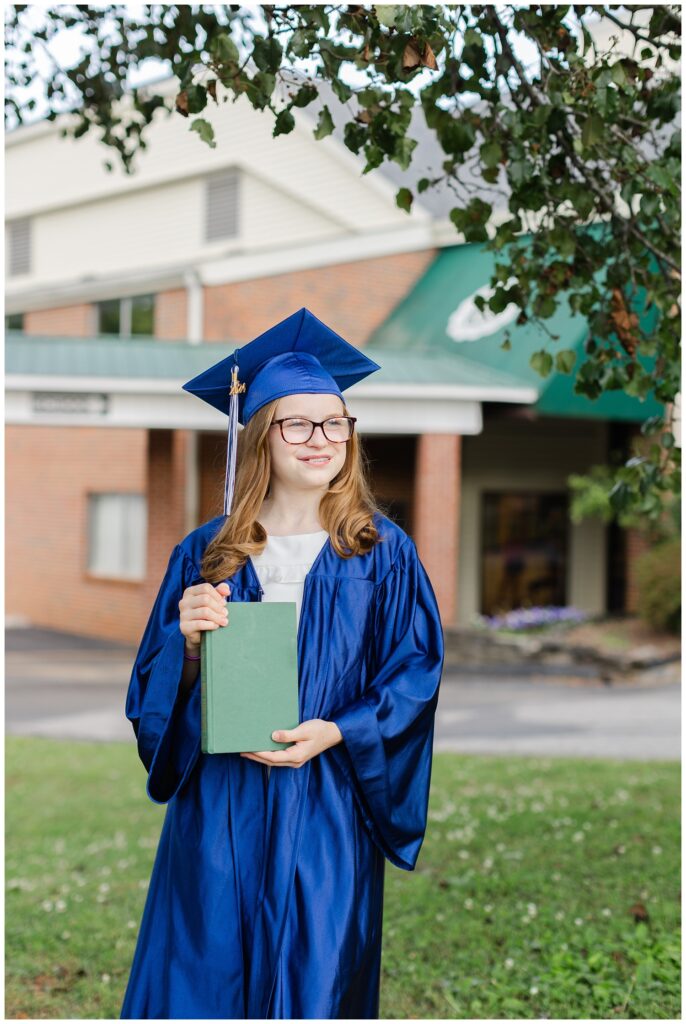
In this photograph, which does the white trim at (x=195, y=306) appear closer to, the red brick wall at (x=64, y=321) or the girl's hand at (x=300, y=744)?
the red brick wall at (x=64, y=321)

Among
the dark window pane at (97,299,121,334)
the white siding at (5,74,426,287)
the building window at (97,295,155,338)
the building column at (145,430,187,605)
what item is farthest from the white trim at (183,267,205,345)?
the dark window pane at (97,299,121,334)

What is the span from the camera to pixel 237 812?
2660 millimetres

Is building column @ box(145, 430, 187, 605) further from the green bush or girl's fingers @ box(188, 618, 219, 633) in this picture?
girl's fingers @ box(188, 618, 219, 633)

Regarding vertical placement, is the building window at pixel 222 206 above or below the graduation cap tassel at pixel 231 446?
above

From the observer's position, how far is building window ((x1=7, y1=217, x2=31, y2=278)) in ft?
71.5

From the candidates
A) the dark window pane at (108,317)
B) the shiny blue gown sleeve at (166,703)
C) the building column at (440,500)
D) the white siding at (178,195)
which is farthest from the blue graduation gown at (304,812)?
the dark window pane at (108,317)

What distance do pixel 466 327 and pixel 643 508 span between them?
1059 centimetres

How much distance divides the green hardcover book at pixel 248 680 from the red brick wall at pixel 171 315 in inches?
553

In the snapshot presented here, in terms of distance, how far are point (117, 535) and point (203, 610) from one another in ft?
49.3

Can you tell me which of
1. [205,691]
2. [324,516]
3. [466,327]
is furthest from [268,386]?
[466,327]

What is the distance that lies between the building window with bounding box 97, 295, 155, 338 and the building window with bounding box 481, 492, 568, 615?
6.24m

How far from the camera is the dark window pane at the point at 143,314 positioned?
1711cm

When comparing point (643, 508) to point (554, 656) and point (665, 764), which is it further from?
point (554, 656)

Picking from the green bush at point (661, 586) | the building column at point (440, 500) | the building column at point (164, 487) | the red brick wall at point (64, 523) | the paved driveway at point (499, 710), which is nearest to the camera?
the paved driveway at point (499, 710)
